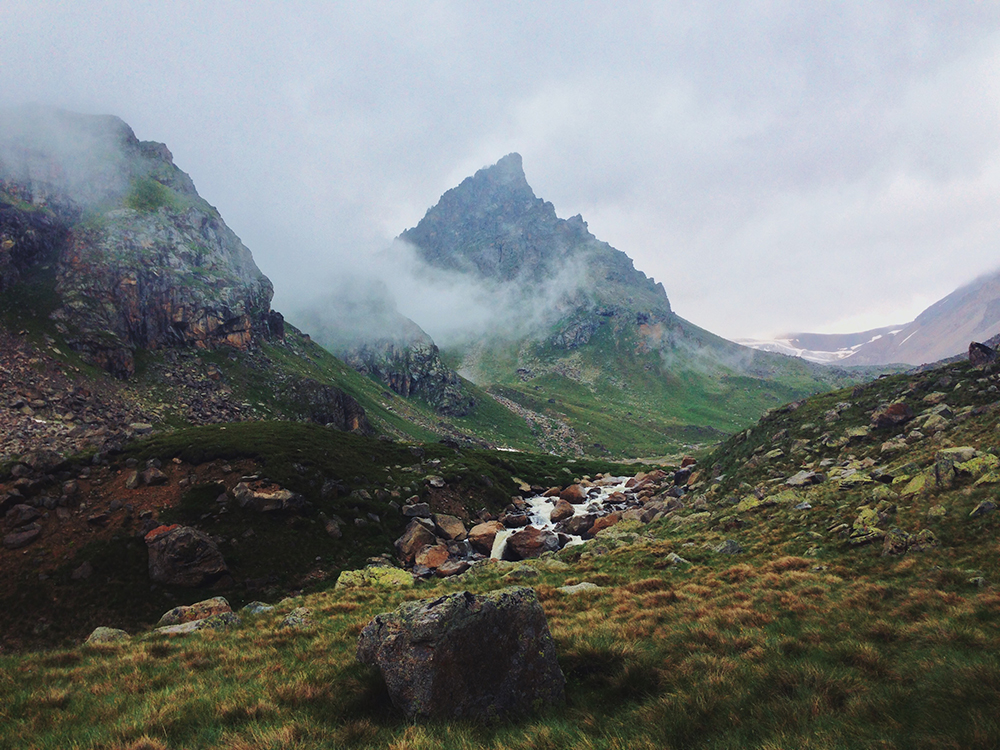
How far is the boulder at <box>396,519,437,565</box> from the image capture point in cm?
3972

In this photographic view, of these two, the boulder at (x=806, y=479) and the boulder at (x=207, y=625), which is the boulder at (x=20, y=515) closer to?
the boulder at (x=207, y=625)

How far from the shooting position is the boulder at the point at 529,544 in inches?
1537

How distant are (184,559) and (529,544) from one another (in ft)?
92.3

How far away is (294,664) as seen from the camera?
1102cm

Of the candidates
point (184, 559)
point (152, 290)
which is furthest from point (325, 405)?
point (184, 559)

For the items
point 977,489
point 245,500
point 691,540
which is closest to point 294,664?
point 691,540

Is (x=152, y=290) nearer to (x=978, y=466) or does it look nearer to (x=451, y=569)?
(x=451, y=569)

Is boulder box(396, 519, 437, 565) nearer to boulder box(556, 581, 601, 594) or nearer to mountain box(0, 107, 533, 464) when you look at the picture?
boulder box(556, 581, 601, 594)

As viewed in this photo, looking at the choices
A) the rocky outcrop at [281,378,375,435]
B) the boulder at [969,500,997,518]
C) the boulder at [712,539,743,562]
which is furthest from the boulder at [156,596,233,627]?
the rocky outcrop at [281,378,375,435]

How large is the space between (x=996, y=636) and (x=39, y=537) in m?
52.7

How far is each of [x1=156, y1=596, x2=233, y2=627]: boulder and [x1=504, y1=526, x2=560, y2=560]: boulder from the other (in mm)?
23806

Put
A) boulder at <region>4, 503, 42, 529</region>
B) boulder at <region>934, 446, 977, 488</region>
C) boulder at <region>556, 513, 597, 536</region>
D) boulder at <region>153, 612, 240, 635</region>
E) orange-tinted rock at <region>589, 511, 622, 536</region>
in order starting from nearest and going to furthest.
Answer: boulder at <region>153, 612, 240, 635</region> → boulder at <region>934, 446, 977, 488</region> → boulder at <region>4, 503, 42, 529</region> → orange-tinted rock at <region>589, 511, 622, 536</region> → boulder at <region>556, 513, 597, 536</region>

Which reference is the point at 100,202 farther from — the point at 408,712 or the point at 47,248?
the point at 408,712

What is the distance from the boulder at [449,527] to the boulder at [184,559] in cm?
2036
